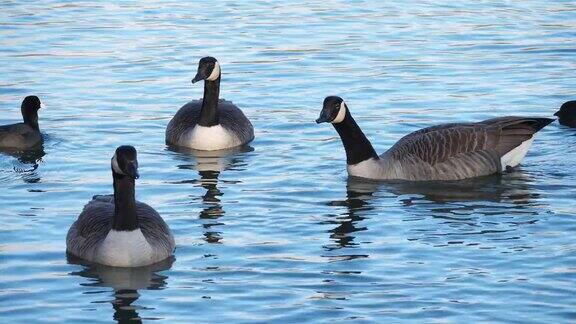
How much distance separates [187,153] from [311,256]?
5.38 metres

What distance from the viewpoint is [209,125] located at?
60.6 ft

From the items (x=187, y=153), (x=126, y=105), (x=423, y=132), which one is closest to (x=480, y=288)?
(x=423, y=132)

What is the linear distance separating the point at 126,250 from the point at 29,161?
515 centimetres

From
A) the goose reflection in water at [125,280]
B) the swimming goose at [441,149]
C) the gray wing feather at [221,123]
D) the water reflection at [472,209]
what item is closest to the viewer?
the goose reflection in water at [125,280]

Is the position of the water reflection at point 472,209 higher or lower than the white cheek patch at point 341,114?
lower

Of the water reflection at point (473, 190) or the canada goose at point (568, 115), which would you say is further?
the canada goose at point (568, 115)

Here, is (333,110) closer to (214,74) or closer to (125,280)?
(214,74)

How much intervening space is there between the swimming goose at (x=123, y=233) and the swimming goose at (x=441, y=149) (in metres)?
3.66

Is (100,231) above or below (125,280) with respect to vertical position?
above

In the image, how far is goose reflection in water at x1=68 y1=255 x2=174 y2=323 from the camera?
11742 mm

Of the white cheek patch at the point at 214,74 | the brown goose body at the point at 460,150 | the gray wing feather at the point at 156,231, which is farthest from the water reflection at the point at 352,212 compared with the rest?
the white cheek patch at the point at 214,74

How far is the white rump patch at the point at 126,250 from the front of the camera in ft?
42.0

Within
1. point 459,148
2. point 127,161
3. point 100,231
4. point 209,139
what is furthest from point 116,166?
point 209,139

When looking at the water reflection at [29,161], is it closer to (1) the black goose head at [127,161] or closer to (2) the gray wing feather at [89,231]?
(2) the gray wing feather at [89,231]
